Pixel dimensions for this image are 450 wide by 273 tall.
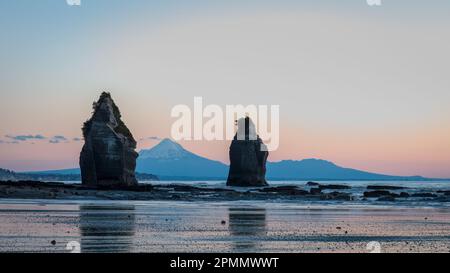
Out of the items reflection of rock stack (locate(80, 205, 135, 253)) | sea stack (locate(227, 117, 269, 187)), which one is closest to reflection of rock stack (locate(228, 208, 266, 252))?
reflection of rock stack (locate(80, 205, 135, 253))

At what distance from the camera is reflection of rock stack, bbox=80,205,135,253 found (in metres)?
22.8

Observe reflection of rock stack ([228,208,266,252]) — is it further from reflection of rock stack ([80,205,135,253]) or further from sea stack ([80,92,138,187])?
sea stack ([80,92,138,187])

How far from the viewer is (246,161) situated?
133 metres

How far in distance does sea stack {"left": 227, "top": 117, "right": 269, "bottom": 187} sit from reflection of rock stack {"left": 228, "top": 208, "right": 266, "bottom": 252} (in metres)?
91.2

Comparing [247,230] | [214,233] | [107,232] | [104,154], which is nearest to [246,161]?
[104,154]

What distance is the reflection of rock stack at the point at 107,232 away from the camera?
22763 mm

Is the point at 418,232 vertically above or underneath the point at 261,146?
underneath

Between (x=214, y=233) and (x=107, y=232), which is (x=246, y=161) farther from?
(x=107, y=232)

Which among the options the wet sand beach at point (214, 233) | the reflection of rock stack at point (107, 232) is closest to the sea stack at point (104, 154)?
the wet sand beach at point (214, 233)

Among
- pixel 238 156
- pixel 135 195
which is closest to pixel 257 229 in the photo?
pixel 135 195

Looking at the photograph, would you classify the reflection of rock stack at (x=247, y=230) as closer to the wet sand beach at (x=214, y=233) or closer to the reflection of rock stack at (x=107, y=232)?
the wet sand beach at (x=214, y=233)
